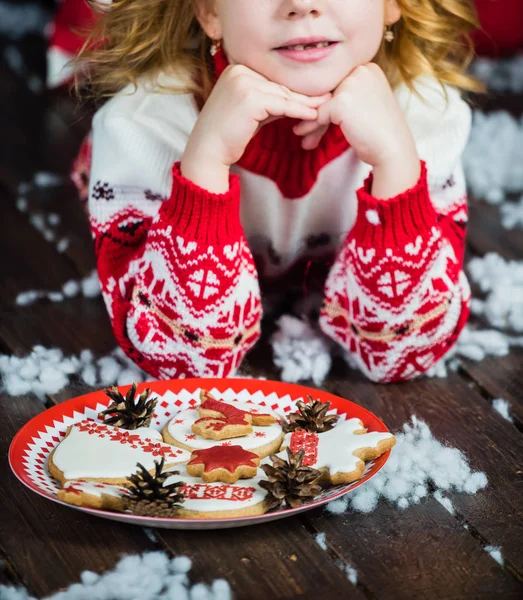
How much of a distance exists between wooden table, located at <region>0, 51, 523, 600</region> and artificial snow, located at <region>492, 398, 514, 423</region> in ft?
0.03

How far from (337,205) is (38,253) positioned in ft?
1.65

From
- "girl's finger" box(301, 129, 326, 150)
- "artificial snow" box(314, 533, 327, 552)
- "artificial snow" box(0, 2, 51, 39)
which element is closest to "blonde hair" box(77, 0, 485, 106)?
"girl's finger" box(301, 129, 326, 150)

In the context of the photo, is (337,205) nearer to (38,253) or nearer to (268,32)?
(268,32)

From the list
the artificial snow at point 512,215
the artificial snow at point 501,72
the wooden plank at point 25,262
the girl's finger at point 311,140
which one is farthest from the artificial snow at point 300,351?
the artificial snow at point 501,72

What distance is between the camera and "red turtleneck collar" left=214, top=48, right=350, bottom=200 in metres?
1.16

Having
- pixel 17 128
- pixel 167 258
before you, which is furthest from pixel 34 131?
pixel 167 258

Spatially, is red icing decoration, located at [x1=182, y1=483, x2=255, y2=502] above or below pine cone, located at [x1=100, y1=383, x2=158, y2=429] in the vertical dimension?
below

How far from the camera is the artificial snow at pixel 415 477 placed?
0.91 meters

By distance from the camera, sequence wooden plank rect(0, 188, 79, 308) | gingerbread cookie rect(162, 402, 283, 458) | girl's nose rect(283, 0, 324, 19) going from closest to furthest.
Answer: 1. gingerbread cookie rect(162, 402, 283, 458)
2. girl's nose rect(283, 0, 324, 19)
3. wooden plank rect(0, 188, 79, 308)

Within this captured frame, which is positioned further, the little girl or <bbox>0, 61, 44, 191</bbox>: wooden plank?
<bbox>0, 61, 44, 191</bbox>: wooden plank

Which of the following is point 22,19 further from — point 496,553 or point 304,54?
point 496,553

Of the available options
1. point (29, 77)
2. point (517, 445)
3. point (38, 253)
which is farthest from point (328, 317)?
point (29, 77)

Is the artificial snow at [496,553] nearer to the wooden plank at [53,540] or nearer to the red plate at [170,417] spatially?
the red plate at [170,417]

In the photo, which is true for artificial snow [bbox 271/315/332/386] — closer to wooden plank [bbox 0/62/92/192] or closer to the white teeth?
the white teeth
